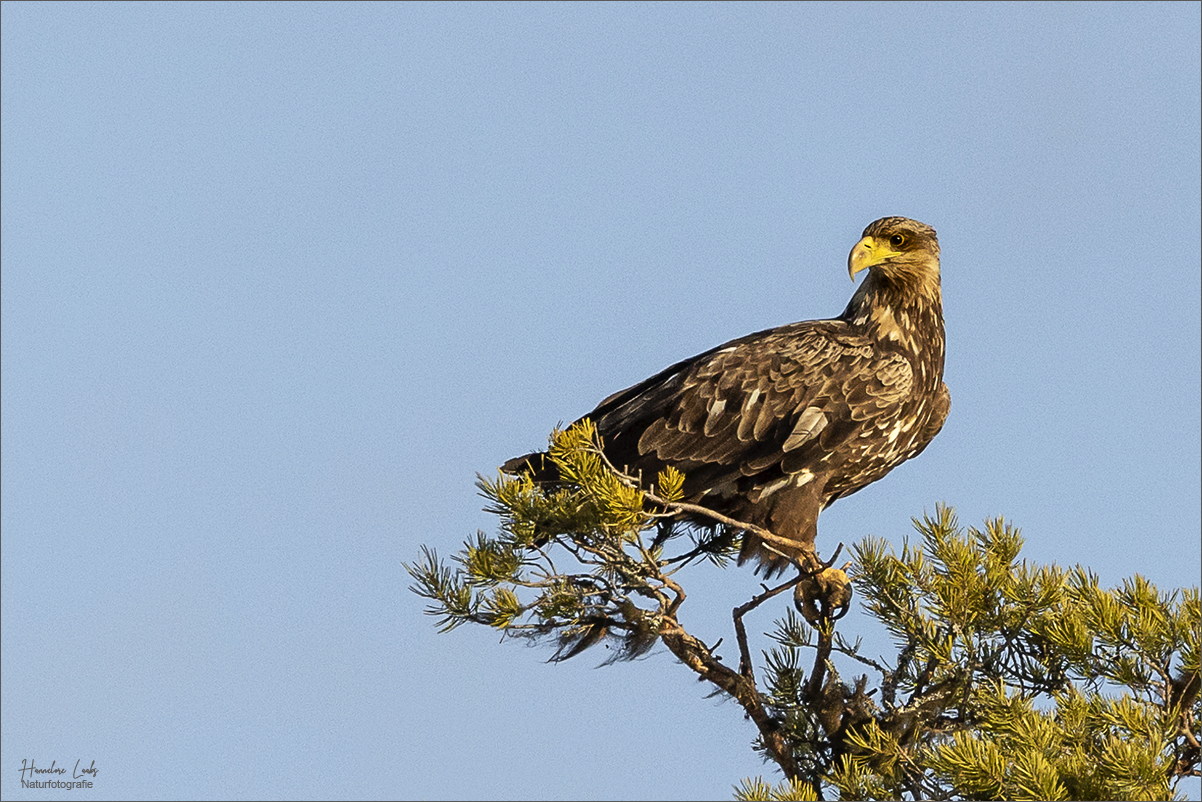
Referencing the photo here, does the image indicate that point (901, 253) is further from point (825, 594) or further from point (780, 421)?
point (825, 594)

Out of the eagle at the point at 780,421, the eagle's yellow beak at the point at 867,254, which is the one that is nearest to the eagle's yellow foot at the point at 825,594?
the eagle at the point at 780,421

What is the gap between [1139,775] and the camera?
15.3ft

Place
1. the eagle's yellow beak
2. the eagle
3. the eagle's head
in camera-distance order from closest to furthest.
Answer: the eagle
the eagle's yellow beak
the eagle's head

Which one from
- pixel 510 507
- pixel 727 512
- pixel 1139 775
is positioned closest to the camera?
pixel 1139 775

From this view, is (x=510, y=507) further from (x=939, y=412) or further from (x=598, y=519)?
(x=939, y=412)

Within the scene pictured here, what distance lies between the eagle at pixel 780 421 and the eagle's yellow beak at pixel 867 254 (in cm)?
3

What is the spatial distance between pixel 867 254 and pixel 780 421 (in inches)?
55.1

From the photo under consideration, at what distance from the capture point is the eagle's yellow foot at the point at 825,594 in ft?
22.5

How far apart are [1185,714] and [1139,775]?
80 centimetres

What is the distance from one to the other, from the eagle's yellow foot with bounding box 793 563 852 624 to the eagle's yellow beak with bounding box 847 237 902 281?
1.95 meters

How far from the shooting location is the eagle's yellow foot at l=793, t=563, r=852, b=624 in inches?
270

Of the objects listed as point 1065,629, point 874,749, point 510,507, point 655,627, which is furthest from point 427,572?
point 1065,629

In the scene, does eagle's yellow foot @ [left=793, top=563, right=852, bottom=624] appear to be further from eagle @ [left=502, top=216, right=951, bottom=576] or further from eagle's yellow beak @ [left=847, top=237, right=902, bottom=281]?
eagle's yellow beak @ [left=847, top=237, right=902, bottom=281]

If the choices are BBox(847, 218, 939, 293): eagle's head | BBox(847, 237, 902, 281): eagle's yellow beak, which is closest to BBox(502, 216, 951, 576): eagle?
Result: BBox(847, 237, 902, 281): eagle's yellow beak
